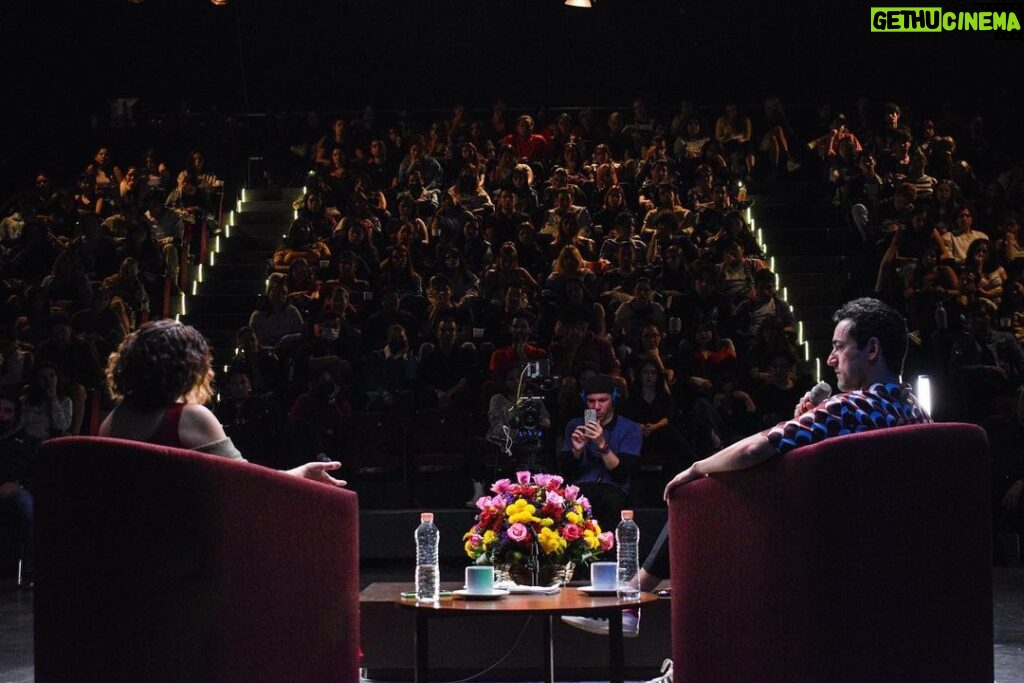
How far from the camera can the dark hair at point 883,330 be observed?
323 cm

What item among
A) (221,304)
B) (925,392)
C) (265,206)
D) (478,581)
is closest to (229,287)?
(221,304)

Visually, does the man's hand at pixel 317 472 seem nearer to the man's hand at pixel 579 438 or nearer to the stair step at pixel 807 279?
the man's hand at pixel 579 438

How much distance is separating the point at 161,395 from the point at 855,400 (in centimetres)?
173

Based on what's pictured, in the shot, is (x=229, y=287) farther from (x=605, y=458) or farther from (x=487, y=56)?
(x=605, y=458)

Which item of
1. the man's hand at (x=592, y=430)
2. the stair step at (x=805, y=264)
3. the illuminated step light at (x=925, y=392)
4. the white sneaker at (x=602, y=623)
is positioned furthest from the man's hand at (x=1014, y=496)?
→ the white sneaker at (x=602, y=623)

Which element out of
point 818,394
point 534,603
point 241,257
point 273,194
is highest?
point 273,194

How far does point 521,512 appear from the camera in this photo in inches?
159

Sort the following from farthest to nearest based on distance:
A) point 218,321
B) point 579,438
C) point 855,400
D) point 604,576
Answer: point 218,321
point 579,438
point 604,576
point 855,400

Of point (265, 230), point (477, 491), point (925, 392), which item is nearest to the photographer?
point (477, 491)

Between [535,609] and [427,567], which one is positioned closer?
[535,609]

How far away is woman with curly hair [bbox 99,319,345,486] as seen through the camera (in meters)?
3.00

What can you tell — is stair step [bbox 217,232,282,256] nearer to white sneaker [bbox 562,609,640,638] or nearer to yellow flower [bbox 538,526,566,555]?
white sneaker [bbox 562,609,640,638]

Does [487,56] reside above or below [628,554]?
above

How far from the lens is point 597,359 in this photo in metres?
8.15
